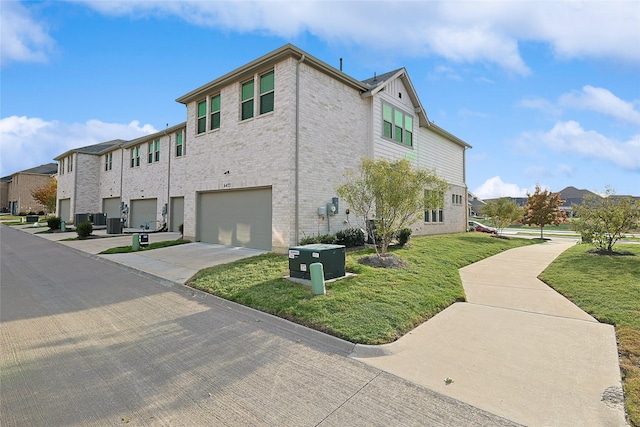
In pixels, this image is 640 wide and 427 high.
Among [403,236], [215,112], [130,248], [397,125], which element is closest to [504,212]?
[397,125]

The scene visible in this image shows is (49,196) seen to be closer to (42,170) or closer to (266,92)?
(42,170)

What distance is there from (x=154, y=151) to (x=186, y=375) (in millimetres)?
23407

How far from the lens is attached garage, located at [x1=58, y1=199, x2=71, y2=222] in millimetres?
32688

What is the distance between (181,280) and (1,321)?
134 inches

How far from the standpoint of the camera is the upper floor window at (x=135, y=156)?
2539cm

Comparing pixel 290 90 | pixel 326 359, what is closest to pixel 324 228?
pixel 290 90

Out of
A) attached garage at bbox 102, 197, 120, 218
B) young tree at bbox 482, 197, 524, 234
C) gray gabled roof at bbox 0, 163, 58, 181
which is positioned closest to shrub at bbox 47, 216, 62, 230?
attached garage at bbox 102, 197, 120, 218

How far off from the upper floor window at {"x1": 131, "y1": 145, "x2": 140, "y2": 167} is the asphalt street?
2156 centimetres

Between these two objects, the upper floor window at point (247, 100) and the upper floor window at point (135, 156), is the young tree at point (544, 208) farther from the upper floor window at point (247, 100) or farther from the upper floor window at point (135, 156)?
the upper floor window at point (135, 156)

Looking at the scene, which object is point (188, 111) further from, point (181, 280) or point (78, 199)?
point (78, 199)

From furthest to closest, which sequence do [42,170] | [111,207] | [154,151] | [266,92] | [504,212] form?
1. [42,170]
2. [111,207]
3. [154,151]
4. [504,212]
5. [266,92]

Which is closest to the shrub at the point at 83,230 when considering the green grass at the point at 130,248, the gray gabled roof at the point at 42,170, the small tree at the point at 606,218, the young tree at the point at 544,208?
the green grass at the point at 130,248

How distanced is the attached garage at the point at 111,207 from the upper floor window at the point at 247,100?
67.7 ft

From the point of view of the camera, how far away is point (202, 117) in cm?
1579
